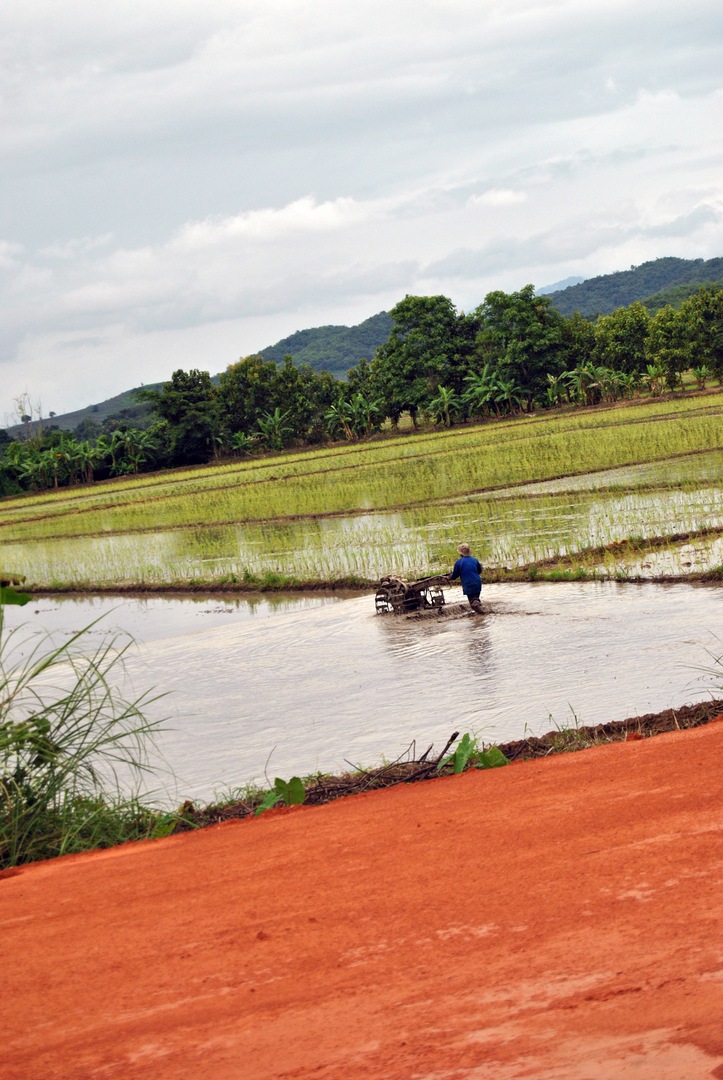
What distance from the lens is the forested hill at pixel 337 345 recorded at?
150 metres

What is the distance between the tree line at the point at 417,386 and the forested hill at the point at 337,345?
3163 inches

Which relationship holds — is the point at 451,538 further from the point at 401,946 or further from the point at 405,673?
the point at 401,946

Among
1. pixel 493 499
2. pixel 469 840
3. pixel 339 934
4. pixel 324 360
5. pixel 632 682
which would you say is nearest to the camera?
pixel 339 934

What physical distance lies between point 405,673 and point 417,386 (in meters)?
52.5

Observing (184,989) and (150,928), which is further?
(150,928)

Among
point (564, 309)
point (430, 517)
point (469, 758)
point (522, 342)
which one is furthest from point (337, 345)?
point (469, 758)

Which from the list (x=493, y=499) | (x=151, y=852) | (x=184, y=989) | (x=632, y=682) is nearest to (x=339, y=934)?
(x=184, y=989)

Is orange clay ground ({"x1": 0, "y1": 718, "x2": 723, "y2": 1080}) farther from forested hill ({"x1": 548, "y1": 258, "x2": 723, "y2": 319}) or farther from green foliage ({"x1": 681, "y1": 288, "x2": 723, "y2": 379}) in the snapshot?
forested hill ({"x1": 548, "y1": 258, "x2": 723, "y2": 319})

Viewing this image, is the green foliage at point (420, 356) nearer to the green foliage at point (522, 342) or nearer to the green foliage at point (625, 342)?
the green foliage at point (522, 342)

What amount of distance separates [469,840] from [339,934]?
943 millimetres

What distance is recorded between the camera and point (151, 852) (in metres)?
5.08

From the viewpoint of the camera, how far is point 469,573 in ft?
43.1

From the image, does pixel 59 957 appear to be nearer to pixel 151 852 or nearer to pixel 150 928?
pixel 150 928

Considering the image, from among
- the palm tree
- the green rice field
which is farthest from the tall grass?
the palm tree
